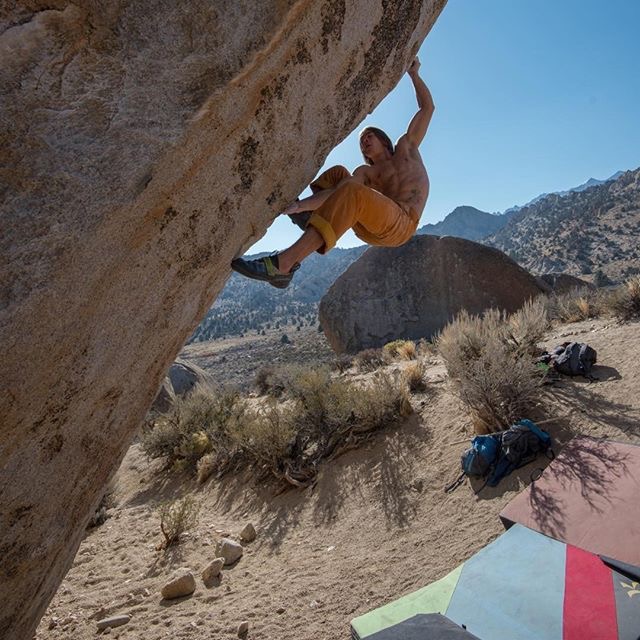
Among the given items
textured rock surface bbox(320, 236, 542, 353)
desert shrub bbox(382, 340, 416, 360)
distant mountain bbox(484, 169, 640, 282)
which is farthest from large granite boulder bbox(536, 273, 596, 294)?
distant mountain bbox(484, 169, 640, 282)

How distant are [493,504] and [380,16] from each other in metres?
3.92

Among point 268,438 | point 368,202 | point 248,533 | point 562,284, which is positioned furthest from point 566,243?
point 368,202

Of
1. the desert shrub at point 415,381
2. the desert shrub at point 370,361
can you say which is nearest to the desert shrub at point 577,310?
the desert shrub at point 370,361

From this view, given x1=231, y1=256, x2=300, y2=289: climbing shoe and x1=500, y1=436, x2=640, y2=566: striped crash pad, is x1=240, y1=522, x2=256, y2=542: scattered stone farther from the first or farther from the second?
x1=231, y1=256, x2=300, y2=289: climbing shoe

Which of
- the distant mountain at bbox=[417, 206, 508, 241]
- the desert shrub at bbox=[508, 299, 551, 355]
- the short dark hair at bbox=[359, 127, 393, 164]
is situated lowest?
the desert shrub at bbox=[508, 299, 551, 355]

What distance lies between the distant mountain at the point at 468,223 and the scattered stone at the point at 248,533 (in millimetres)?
147921

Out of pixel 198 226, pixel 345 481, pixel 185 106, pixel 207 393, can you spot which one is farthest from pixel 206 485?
pixel 185 106

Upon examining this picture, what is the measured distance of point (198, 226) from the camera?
210cm

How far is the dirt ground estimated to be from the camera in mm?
3549

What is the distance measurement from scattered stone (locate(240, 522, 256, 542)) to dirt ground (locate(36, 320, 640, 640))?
0.27 feet

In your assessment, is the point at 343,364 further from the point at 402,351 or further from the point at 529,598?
the point at 529,598

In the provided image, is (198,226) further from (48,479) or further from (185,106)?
(48,479)

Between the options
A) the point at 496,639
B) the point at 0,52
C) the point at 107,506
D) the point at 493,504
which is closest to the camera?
the point at 0,52

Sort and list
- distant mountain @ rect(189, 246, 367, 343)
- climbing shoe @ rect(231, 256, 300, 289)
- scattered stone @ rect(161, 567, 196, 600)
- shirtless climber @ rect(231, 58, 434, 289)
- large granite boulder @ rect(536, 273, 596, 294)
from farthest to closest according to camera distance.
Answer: distant mountain @ rect(189, 246, 367, 343) → large granite boulder @ rect(536, 273, 596, 294) → scattered stone @ rect(161, 567, 196, 600) → shirtless climber @ rect(231, 58, 434, 289) → climbing shoe @ rect(231, 256, 300, 289)
